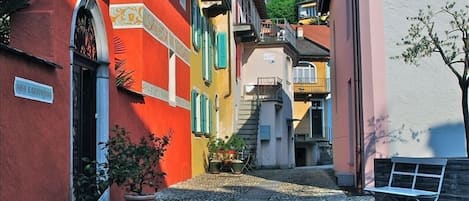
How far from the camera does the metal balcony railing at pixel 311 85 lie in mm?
42062

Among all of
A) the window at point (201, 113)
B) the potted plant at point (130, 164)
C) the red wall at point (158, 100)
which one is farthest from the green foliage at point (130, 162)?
the window at point (201, 113)

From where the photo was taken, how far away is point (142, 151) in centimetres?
A: 781

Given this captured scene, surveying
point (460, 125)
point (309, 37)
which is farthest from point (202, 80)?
point (309, 37)

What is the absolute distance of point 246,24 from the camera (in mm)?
25906

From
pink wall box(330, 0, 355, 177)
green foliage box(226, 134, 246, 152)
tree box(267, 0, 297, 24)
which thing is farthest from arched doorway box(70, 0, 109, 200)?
tree box(267, 0, 297, 24)

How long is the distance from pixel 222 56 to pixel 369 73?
11975 mm

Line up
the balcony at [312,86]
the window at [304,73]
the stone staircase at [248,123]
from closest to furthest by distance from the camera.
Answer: the stone staircase at [248,123]
the balcony at [312,86]
the window at [304,73]

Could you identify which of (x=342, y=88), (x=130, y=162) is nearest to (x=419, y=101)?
(x=342, y=88)

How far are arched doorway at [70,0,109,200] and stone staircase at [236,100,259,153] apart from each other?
1420cm

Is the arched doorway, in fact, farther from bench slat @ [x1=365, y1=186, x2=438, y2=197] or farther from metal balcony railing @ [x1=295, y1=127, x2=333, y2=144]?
metal balcony railing @ [x1=295, y1=127, x2=333, y2=144]

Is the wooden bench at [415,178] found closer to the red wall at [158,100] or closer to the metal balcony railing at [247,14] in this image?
the red wall at [158,100]

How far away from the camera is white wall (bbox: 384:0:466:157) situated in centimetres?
1073

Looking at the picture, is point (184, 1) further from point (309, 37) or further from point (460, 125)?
point (309, 37)

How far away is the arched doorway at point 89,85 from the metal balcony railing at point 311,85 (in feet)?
111
